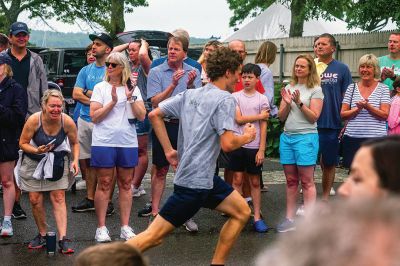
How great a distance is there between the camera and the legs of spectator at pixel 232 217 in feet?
18.9

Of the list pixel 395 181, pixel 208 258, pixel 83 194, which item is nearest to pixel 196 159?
pixel 208 258

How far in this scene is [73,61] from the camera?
22.2 metres

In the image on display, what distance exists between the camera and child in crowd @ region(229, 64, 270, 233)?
7938 millimetres

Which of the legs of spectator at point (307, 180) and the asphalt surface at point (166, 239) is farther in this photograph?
the legs of spectator at point (307, 180)

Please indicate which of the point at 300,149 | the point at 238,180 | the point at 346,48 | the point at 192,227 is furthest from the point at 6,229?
the point at 346,48

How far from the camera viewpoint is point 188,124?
5730 millimetres

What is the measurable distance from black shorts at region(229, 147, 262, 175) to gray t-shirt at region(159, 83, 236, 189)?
7.85 ft

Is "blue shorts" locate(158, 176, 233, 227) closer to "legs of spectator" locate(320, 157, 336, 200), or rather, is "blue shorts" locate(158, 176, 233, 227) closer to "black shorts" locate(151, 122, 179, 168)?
"black shorts" locate(151, 122, 179, 168)

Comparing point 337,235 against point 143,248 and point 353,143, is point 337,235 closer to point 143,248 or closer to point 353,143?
point 143,248

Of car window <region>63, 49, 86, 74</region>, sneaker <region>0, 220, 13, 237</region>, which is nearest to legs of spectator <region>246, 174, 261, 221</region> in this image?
sneaker <region>0, 220, 13, 237</region>

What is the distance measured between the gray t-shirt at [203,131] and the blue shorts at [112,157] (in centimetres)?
159

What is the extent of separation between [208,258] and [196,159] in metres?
1.49

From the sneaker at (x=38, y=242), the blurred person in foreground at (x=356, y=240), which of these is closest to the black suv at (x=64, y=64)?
the sneaker at (x=38, y=242)

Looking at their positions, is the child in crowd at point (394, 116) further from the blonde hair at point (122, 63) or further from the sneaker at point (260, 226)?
the blonde hair at point (122, 63)
